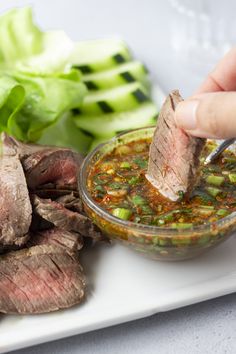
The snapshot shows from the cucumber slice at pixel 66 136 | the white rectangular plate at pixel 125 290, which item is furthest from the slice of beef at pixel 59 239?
the cucumber slice at pixel 66 136

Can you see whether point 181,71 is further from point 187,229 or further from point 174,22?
point 187,229

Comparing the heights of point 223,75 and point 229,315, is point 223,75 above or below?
above

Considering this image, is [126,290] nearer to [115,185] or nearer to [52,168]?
[115,185]

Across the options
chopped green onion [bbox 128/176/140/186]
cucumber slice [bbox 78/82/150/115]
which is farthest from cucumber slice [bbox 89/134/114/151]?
chopped green onion [bbox 128/176/140/186]

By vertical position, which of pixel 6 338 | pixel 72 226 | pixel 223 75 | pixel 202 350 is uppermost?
pixel 223 75

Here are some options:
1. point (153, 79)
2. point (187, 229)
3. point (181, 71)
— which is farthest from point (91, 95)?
point (187, 229)

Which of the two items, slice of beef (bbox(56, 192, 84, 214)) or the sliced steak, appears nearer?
slice of beef (bbox(56, 192, 84, 214))

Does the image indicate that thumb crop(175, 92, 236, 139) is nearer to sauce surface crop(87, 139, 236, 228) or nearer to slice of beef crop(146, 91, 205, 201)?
slice of beef crop(146, 91, 205, 201)

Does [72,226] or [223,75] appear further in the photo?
[223,75]
